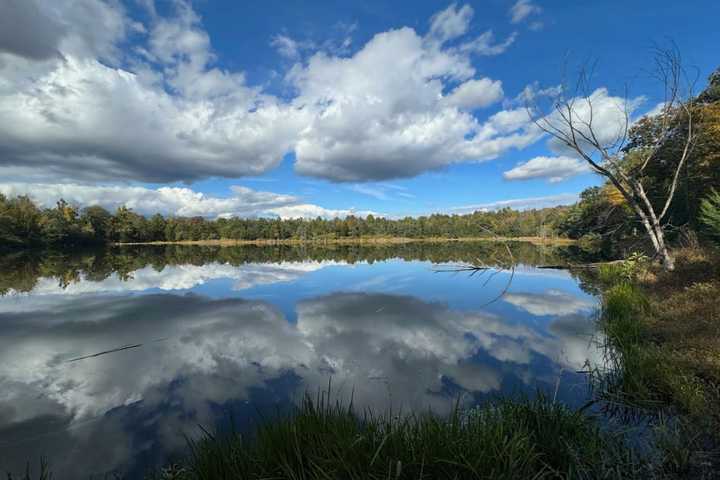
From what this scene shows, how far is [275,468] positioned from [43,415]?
6057mm

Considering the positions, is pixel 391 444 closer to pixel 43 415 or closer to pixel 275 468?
pixel 275 468

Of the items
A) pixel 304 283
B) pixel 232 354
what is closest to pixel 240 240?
pixel 304 283

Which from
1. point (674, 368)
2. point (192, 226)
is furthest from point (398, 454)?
point (192, 226)

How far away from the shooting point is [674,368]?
563 centimetres

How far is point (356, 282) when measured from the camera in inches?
926

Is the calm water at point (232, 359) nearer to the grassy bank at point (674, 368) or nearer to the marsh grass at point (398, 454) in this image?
the grassy bank at point (674, 368)

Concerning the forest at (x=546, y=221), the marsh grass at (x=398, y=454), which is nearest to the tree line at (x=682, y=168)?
the forest at (x=546, y=221)

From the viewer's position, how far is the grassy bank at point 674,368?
12.0 feet

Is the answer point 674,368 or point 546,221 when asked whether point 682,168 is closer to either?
point 674,368

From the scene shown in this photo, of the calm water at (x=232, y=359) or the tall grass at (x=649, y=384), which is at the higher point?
the tall grass at (x=649, y=384)

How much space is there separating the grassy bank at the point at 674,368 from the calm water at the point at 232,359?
2.83ft

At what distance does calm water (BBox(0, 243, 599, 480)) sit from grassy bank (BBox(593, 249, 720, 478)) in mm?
863

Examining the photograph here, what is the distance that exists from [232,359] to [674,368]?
9360 mm

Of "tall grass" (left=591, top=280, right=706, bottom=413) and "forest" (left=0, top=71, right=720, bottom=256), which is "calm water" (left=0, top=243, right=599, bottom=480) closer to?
"tall grass" (left=591, top=280, right=706, bottom=413)
